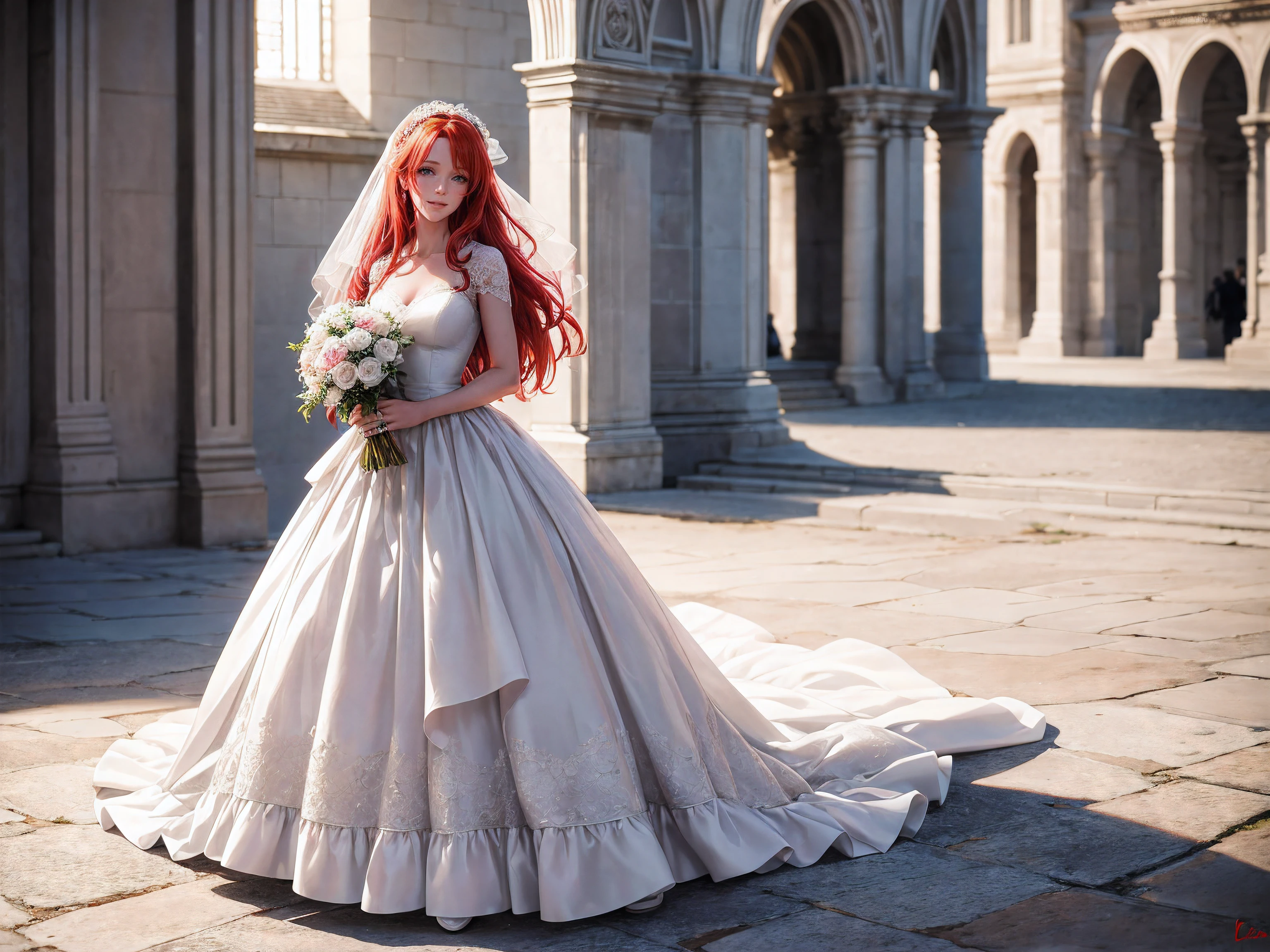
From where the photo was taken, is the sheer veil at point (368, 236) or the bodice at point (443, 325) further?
the sheer veil at point (368, 236)

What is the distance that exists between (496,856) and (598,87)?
8.02 meters

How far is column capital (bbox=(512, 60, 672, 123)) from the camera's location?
10.2m

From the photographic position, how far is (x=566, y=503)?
3.46m

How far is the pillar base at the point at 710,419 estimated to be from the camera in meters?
11.5

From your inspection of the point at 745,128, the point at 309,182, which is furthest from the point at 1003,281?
the point at 309,182

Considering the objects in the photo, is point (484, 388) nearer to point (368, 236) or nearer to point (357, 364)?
point (357, 364)

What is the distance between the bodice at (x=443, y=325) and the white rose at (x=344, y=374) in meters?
0.14

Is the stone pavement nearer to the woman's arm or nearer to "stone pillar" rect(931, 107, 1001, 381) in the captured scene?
the woman's arm

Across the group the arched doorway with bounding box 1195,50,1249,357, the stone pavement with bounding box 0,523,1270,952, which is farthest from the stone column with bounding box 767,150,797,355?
the arched doorway with bounding box 1195,50,1249,357

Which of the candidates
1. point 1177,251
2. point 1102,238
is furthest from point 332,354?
point 1102,238

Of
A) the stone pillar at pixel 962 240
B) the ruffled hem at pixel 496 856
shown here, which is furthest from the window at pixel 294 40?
the ruffled hem at pixel 496 856

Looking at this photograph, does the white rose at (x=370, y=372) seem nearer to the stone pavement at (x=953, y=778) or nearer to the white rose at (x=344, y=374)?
the white rose at (x=344, y=374)

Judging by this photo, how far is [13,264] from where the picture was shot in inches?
323
